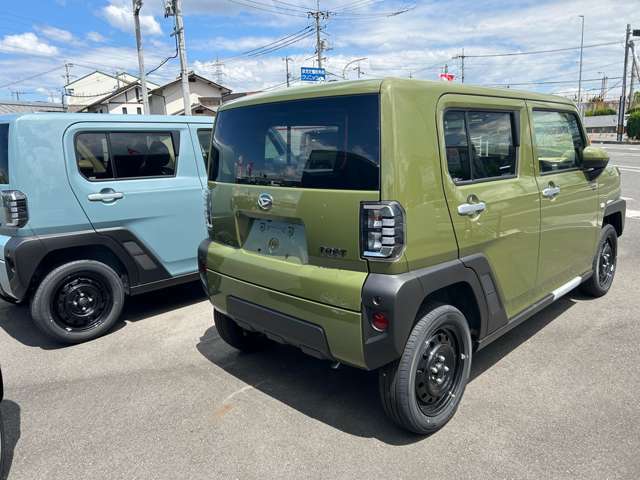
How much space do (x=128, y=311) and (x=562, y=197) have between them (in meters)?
4.20

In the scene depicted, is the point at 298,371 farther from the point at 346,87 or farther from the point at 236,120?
the point at 346,87

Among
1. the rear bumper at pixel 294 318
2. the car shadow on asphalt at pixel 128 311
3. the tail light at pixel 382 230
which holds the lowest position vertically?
the car shadow on asphalt at pixel 128 311

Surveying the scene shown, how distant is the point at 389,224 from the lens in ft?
7.63

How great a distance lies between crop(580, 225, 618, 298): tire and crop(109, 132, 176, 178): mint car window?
420 centimetres

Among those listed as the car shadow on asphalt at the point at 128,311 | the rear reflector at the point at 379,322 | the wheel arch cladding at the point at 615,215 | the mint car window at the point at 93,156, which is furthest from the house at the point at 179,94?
the rear reflector at the point at 379,322

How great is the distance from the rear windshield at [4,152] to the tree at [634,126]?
132 ft

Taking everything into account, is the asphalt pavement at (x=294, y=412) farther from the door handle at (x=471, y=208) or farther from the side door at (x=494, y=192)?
the door handle at (x=471, y=208)

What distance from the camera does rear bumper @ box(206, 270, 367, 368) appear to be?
8.04 feet

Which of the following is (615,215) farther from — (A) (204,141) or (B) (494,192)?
(A) (204,141)

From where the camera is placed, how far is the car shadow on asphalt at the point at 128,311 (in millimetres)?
4371

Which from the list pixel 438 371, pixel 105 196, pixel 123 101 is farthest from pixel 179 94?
pixel 438 371

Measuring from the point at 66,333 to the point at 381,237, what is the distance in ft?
10.4

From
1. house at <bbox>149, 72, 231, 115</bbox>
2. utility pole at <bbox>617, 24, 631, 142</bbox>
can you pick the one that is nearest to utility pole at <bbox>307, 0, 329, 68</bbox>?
house at <bbox>149, 72, 231, 115</bbox>

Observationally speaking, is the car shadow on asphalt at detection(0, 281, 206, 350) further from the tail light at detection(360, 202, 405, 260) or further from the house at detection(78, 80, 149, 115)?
the house at detection(78, 80, 149, 115)
